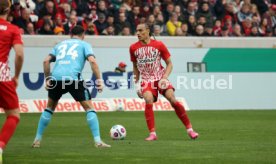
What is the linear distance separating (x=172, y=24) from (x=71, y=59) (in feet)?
54.7

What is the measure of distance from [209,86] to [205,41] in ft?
7.40

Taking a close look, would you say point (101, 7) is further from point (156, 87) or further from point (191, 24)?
point (156, 87)

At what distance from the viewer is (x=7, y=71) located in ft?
36.6

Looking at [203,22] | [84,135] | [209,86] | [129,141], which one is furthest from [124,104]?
[129,141]

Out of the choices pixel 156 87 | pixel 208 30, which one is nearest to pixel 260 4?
pixel 208 30

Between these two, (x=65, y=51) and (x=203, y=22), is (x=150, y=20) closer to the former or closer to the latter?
(x=203, y=22)

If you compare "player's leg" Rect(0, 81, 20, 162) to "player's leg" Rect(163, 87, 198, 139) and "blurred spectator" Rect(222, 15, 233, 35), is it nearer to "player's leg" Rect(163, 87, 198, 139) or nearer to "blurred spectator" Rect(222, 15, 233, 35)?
"player's leg" Rect(163, 87, 198, 139)

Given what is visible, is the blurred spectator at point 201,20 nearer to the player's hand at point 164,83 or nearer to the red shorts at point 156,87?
the red shorts at point 156,87

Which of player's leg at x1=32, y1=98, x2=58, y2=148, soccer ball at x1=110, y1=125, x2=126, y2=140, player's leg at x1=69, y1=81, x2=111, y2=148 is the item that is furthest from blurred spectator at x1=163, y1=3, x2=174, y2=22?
player's leg at x1=69, y1=81, x2=111, y2=148

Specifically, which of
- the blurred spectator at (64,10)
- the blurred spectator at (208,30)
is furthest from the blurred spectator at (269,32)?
the blurred spectator at (64,10)

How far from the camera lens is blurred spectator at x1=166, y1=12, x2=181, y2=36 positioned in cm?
3009

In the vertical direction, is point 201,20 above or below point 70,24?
below

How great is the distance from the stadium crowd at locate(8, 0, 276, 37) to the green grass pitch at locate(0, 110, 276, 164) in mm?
5337

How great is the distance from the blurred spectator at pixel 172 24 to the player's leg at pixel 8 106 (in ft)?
62.8
